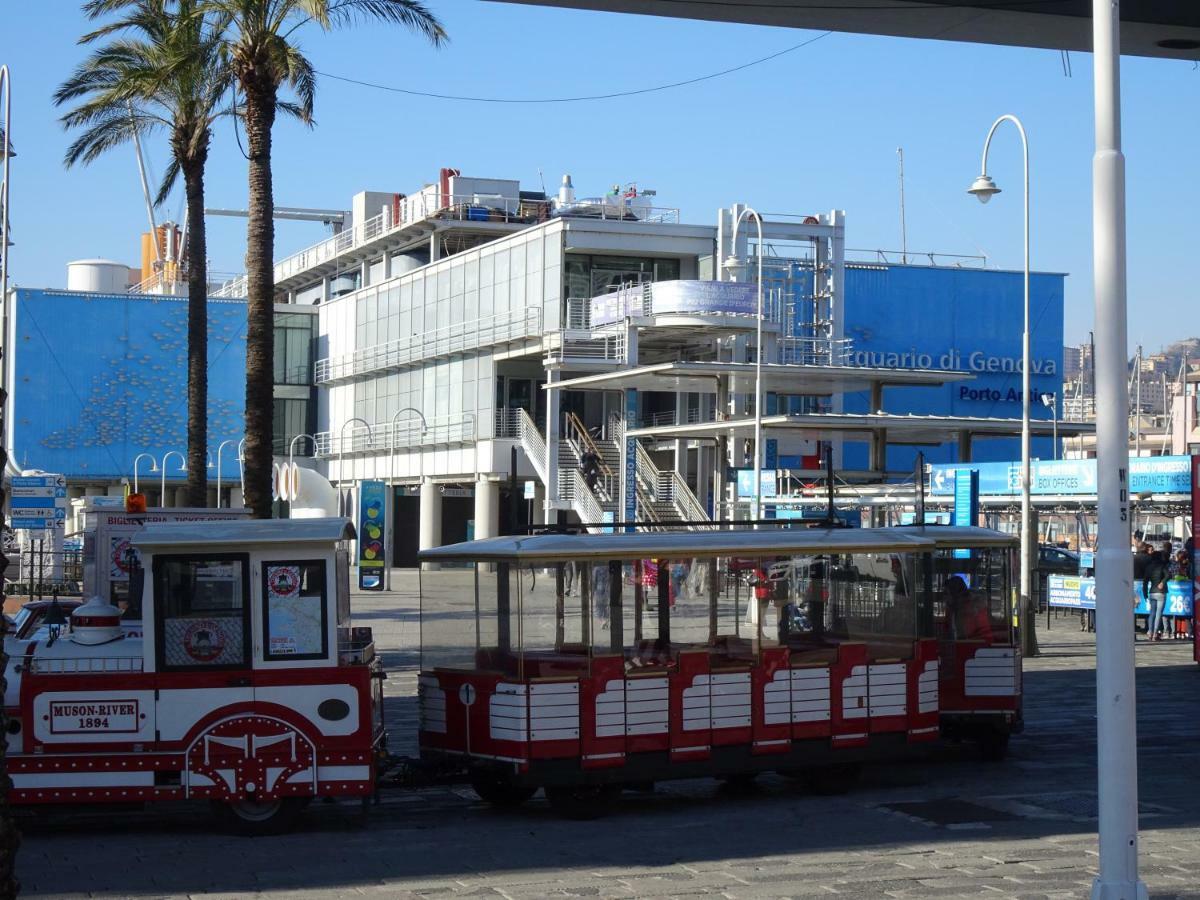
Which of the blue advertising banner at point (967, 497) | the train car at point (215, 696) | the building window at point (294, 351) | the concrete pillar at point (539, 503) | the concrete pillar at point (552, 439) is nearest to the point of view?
the train car at point (215, 696)

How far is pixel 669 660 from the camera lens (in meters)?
13.2

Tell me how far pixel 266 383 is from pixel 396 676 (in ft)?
16.4

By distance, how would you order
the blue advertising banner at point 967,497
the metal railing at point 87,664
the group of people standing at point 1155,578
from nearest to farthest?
1. the metal railing at point 87,664
2. the blue advertising banner at point 967,497
3. the group of people standing at point 1155,578

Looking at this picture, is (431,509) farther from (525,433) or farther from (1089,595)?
(1089,595)

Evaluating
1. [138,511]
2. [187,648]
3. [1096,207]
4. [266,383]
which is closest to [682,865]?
[187,648]

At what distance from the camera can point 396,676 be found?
2420cm

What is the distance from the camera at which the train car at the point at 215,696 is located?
11.5 metres

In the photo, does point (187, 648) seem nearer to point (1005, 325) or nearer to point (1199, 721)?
point (1199, 721)

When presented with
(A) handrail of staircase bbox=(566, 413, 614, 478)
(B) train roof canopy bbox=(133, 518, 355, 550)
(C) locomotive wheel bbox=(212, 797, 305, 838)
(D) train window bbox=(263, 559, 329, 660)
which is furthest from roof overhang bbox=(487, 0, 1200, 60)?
(A) handrail of staircase bbox=(566, 413, 614, 478)

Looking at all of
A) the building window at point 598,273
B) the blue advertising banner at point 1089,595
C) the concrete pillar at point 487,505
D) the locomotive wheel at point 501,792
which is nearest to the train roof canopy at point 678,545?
the locomotive wheel at point 501,792

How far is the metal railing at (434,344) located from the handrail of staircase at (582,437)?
3478 millimetres

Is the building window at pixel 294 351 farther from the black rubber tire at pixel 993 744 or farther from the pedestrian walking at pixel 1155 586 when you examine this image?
the black rubber tire at pixel 993 744

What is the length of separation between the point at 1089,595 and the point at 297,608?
26684 mm

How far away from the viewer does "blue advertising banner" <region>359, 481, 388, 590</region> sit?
43.3 metres
